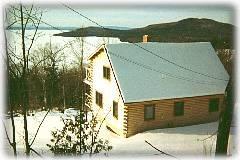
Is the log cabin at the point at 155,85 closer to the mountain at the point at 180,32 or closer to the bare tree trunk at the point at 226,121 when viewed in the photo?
the mountain at the point at 180,32

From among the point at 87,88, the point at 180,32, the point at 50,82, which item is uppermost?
the point at 180,32

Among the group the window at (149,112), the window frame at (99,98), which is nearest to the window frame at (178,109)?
the window at (149,112)

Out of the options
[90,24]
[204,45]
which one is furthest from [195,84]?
[90,24]

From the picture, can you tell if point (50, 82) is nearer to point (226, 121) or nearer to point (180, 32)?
point (180, 32)

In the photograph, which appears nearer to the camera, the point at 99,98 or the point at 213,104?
the point at 213,104

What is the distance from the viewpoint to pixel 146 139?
12.3 feet

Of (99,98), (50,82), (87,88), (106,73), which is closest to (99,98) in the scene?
(99,98)

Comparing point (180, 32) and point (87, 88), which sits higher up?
point (180, 32)

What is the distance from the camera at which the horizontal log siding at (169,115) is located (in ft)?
12.4

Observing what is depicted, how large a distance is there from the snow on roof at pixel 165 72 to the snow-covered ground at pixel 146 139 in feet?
1.53

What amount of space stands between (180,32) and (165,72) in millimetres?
561

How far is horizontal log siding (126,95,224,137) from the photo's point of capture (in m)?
3.79

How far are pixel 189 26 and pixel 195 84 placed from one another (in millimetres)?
773

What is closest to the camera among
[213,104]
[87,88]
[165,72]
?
[213,104]
